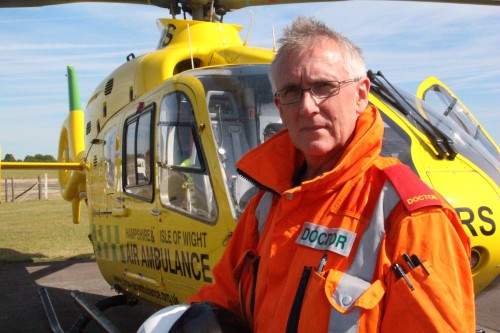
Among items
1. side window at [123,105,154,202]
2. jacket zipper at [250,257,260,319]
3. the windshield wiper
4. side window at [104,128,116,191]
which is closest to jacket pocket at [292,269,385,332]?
jacket zipper at [250,257,260,319]

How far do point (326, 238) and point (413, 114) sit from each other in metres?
2.33

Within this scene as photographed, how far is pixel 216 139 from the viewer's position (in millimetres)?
3535

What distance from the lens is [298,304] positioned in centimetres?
141

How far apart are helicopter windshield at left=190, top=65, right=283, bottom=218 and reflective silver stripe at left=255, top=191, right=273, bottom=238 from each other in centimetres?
167

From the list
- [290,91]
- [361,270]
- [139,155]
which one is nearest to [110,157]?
[139,155]

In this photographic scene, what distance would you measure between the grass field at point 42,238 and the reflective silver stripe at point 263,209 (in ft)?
29.0

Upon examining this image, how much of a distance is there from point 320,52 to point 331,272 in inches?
22.6

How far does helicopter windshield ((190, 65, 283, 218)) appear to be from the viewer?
3.58 meters

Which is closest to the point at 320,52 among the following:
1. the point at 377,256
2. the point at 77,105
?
the point at 377,256

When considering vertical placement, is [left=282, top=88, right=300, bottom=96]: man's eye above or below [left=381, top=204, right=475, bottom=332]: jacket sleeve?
above

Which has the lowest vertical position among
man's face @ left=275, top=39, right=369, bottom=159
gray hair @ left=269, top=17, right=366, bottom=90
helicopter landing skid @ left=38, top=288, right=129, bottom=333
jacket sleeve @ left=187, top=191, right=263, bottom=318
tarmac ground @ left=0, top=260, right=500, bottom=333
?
→ tarmac ground @ left=0, top=260, right=500, bottom=333

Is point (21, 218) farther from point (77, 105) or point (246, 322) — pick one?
point (246, 322)

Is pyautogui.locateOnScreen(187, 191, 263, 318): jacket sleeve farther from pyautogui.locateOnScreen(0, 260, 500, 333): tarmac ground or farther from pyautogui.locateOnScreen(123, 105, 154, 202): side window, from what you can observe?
pyautogui.locateOnScreen(0, 260, 500, 333): tarmac ground

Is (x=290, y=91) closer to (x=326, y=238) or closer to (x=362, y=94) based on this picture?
(x=362, y=94)
